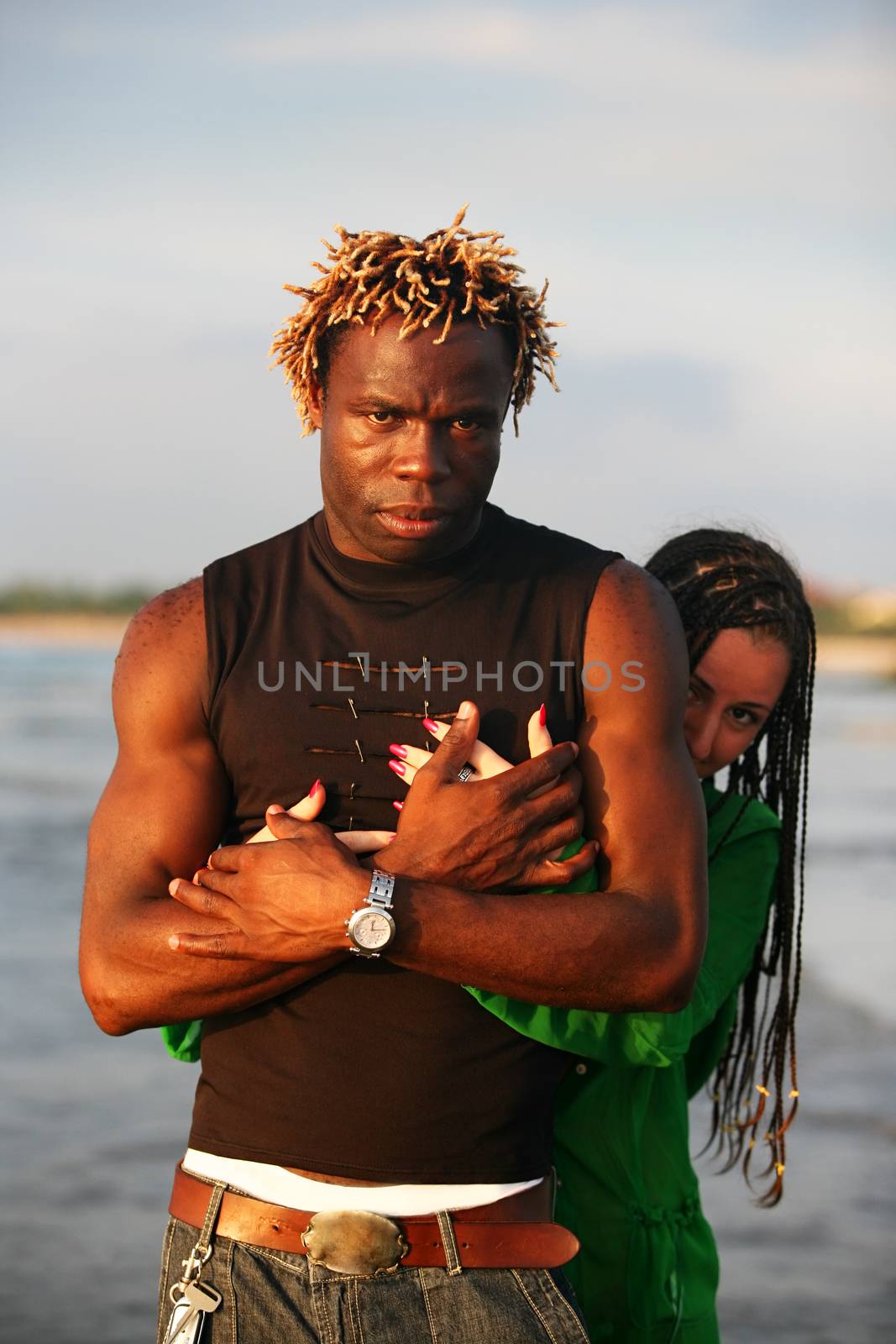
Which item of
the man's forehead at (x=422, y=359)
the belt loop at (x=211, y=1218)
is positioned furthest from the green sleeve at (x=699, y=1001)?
the man's forehead at (x=422, y=359)

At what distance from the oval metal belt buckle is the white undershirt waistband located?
2 centimetres

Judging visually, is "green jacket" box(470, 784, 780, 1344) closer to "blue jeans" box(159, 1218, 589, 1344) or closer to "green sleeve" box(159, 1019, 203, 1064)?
"blue jeans" box(159, 1218, 589, 1344)

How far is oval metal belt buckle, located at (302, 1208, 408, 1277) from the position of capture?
8.06 ft

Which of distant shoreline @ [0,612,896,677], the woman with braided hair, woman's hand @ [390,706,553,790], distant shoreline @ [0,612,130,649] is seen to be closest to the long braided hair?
the woman with braided hair

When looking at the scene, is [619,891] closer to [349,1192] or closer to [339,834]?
[339,834]

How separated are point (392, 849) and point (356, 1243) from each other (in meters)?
0.59

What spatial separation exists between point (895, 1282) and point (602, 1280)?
285 centimetres

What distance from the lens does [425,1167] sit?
8.26 feet

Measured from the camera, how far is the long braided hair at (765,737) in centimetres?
336

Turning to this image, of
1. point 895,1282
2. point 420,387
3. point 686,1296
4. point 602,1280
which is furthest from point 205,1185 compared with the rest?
point 895,1282

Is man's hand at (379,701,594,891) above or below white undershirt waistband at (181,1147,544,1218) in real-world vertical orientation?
above

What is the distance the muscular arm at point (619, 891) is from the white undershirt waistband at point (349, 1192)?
0.32 meters

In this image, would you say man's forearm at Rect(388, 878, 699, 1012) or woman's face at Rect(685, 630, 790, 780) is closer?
man's forearm at Rect(388, 878, 699, 1012)

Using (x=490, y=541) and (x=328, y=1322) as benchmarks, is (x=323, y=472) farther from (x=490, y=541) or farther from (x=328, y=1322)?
(x=328, y=1322)
